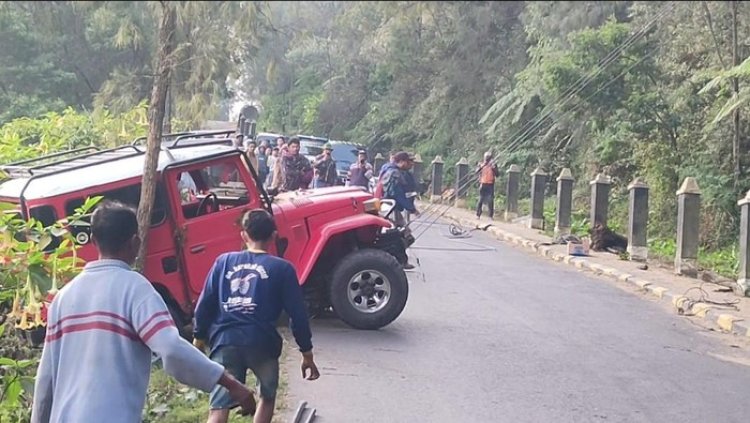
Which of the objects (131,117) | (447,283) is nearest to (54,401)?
(131,117)

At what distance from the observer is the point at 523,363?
32.4ft

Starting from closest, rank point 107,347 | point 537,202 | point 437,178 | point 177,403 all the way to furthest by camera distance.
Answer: point 107,347 → point 177,403 → point 537,202 → point 437,178

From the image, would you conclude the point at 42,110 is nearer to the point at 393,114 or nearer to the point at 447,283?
the point at 393,114

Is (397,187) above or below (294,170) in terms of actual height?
below

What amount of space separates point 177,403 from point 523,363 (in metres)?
3.54

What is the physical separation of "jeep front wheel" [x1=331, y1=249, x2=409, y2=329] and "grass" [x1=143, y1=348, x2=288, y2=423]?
2.01m

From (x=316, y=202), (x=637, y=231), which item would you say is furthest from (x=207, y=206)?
(x=637, y=231)

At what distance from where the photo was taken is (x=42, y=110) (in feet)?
77.7

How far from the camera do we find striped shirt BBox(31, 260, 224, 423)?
12.9ft

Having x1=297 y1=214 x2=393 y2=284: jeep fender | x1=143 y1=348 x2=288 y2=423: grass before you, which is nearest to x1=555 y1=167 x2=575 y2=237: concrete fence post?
x1=297 y1=214 x2=393 y2=284: jeep fender

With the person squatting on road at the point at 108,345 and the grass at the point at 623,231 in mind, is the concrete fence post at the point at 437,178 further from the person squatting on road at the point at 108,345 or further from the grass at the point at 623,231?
the person squatting on road at the point at 108,345

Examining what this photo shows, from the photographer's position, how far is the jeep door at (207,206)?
394 inches

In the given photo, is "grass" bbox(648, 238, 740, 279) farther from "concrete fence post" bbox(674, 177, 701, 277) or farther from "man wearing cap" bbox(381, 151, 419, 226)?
"man wearing cap" bbox(381, 151, 419, 226)

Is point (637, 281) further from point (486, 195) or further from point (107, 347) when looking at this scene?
point (107, 347)
